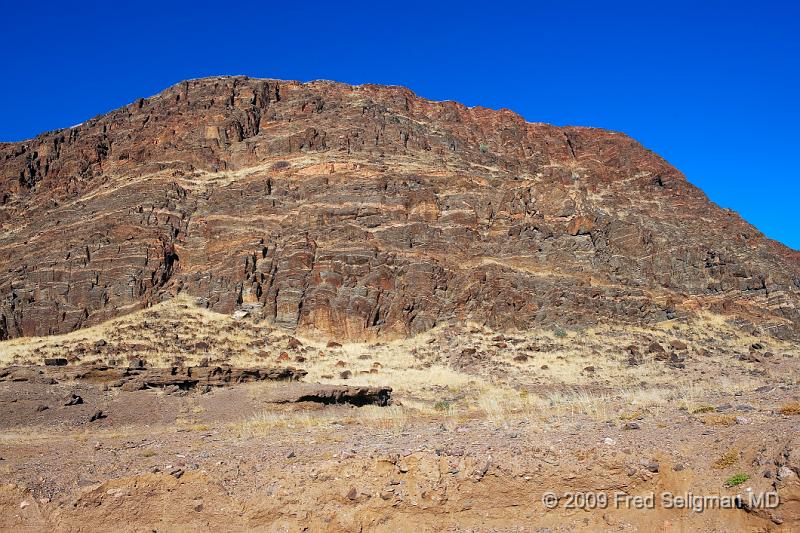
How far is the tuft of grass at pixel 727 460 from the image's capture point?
7423 millimetres

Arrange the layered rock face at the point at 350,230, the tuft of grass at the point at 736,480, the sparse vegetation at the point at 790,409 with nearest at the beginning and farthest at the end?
the tuft of grass at the point at 736,480 → the sparse vegetation at the point at 790,409 → the layered rock face at the point at 350,230

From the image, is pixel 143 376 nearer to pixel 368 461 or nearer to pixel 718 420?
pixel 368 461

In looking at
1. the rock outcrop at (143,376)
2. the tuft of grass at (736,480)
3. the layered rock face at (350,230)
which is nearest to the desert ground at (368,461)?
the tuft of grass at (736,480)

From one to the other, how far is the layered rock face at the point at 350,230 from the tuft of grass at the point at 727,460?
27.1 meters

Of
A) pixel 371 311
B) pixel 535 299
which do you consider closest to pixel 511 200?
pixel 535 299

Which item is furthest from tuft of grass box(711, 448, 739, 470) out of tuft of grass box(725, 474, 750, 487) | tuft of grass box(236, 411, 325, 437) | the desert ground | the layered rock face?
the layered rock face

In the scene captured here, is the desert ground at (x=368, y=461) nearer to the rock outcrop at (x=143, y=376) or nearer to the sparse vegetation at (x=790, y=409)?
the sparse vegetation at (x=790, y=409)

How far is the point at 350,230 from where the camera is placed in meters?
40.3

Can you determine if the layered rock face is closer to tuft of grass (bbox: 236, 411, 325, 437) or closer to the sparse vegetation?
tuft of grass (bbox: 236, 411, 325, 437)

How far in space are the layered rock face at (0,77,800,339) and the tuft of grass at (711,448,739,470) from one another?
27052 millimetres

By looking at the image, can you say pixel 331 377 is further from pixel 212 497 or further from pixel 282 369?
pixel 212 497

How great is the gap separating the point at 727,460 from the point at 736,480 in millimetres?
418

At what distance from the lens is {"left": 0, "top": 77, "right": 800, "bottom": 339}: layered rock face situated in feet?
119

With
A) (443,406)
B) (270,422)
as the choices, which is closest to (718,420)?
(270,422)
